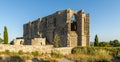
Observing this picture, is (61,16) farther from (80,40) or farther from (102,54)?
(102,54)

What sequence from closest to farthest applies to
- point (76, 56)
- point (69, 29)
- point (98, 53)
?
point (76, 56), point (98, 53), point (69, 29)

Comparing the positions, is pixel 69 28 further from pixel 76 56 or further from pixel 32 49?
pixel 32 49

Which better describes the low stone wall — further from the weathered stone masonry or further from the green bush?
the weathered stone masonry

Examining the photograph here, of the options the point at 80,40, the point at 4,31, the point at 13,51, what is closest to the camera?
the point at 13,51

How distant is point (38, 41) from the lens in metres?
42.1

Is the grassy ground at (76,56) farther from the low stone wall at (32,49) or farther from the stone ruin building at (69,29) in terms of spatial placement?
the stone ruin building at (69,29)

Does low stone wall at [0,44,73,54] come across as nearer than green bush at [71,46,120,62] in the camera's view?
Yes

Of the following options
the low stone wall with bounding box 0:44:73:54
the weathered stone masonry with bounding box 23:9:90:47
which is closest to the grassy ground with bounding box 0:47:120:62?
the low stone wall with bounding box 0:44:73:54

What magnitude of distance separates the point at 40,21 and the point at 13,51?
2251cm

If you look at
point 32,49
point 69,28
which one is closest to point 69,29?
point 69,28

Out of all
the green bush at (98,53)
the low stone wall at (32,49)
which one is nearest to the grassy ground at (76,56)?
the green bush at (98,53)

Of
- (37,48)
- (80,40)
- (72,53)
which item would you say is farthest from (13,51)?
(80,40)

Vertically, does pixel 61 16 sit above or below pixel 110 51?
above

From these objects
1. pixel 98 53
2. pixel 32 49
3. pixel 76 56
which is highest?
pixel 32 49
